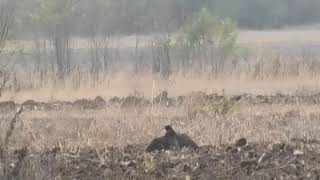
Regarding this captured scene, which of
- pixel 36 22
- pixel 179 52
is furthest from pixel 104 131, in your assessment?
pixel 36 22

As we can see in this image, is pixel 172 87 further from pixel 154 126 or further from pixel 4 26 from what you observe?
pixel 4 26

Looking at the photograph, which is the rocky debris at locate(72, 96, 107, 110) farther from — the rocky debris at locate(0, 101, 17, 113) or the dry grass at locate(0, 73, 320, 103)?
the dry grass at locate(0, 73, 320, 103)

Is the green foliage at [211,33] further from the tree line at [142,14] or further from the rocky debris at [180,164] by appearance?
the rocky debris at [180,164]

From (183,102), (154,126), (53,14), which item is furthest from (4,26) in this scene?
(53,14)

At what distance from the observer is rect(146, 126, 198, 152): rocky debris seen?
28.9 ft

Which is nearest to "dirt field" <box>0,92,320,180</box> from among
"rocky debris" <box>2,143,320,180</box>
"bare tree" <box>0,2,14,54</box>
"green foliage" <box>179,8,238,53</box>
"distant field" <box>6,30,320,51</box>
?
"rocky debris" <box>2,143,320,180</box>

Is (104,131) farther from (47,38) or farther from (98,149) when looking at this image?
(47,38)

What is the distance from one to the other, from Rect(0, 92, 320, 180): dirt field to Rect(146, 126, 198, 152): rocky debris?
203 millimetres

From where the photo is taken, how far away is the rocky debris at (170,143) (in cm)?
881

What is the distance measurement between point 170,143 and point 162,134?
192cm

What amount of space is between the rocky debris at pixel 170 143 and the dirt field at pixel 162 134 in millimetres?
203

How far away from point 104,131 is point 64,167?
347cm

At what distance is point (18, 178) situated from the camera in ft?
19.9

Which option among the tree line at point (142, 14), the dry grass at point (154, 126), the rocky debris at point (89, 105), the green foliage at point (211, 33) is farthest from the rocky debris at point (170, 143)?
the tree line at point (142, 14)
